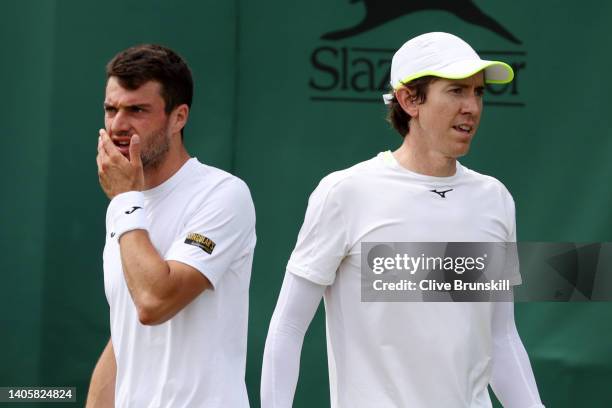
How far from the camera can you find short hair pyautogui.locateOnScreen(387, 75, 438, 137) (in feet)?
12.3

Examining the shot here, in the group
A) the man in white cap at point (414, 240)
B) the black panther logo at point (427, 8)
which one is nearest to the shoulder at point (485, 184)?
the man in white cap at point (414, 240)

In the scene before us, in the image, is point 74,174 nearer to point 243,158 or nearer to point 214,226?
point 243,158

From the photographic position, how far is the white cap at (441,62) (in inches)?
145

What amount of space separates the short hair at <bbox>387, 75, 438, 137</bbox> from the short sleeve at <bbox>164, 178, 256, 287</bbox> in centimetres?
54

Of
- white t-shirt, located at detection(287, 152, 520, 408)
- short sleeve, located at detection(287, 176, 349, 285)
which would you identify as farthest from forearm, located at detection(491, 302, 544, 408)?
short sleeve, located at detection(287, 176, 349, 285)

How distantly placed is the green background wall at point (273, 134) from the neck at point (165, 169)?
1545 millimetres

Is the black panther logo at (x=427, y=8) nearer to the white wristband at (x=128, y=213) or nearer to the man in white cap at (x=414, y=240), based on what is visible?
the man in white cap at (x=414, y=240)

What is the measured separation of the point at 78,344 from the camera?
5.18 m

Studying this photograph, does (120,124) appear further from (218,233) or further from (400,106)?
(400,106)

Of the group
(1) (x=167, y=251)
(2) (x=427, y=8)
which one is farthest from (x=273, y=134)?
(1) (x=167, y=251)

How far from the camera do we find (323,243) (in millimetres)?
3633

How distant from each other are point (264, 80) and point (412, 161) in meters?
1.68

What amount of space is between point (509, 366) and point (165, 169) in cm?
115

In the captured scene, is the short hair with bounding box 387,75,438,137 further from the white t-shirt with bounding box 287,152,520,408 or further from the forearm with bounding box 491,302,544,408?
the forearm with bounding box 491,302,544,408
